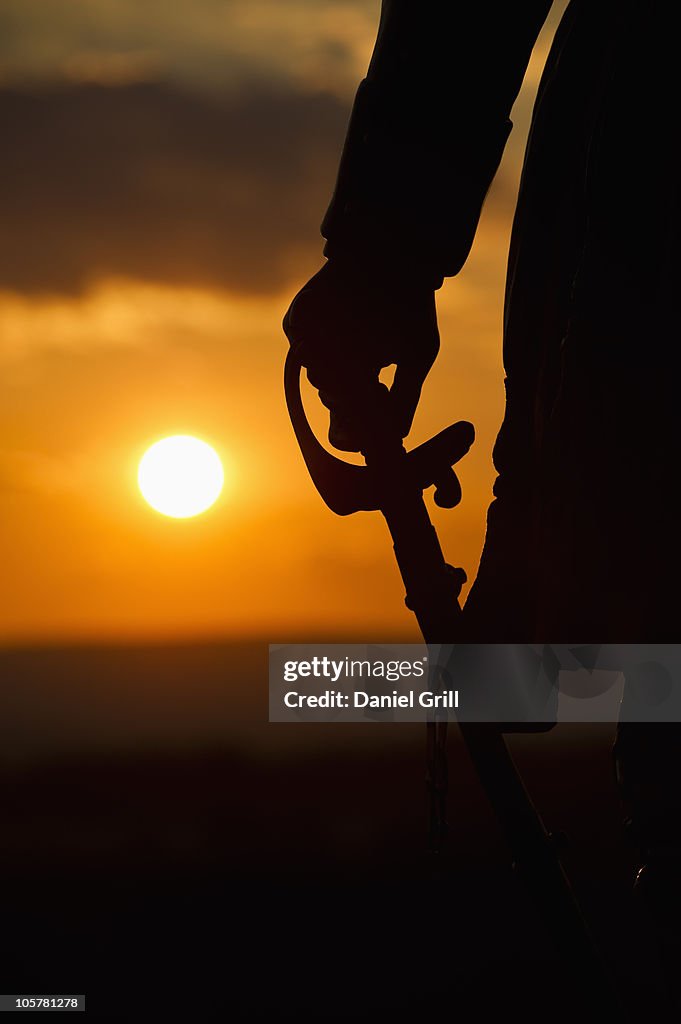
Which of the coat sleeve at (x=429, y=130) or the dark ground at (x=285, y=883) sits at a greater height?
the dark ground at (x=285, y=883)

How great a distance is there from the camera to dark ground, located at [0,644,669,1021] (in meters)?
13.4

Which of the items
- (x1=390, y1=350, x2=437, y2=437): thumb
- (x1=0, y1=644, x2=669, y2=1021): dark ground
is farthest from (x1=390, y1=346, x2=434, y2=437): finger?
(x1=0, y1=644, x2=669, y2=1021): dark ground

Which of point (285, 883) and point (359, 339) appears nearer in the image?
point (359, 339)

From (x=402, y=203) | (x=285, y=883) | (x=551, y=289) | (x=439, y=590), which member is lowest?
(x=439, y=590)

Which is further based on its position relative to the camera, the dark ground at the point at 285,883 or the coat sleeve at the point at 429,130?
the dark ground at the point at 285,883

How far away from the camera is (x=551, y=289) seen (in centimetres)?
197

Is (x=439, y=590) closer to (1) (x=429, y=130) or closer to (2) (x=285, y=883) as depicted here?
(1) (x=429, y=130)

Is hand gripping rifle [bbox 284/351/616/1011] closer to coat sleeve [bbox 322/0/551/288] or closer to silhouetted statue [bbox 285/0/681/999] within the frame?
silhouetted statue [bbox 285/0/681/999]

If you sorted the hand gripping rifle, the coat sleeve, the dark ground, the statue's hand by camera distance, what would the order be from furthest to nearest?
1. the dark ground
2. the statue's hand
3. the coat sleeve
4. the hand gripping rifle

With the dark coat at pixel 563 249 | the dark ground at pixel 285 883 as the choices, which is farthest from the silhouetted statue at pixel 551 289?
the dark ground at pixel 285 883

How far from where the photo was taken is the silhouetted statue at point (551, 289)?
173 centimetres

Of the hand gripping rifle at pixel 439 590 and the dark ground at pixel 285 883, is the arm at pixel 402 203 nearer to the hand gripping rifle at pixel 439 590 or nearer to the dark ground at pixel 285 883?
the hand gripping rifle at pixel 439 590

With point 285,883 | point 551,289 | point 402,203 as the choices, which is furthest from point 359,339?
point 285,883

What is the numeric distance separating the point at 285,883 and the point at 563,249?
19.6 metres
